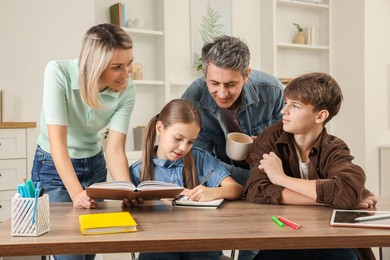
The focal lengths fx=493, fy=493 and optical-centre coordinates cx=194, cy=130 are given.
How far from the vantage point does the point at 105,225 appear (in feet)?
4.24

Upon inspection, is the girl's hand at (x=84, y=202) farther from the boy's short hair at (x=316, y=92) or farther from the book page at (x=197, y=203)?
the boy's short hair at (x=316, y=92)

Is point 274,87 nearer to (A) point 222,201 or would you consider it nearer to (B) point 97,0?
(A) point 222,201

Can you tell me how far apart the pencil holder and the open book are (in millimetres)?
253

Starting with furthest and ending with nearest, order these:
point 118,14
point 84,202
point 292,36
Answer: point 292,36, point 118,14, point 84,202

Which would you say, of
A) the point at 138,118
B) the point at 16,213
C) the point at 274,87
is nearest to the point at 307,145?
the point at 274,87

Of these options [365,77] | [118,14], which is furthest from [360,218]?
[365,77]

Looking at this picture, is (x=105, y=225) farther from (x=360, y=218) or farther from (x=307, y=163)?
(x=307, y=163)

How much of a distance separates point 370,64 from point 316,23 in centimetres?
86

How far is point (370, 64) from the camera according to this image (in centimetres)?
525

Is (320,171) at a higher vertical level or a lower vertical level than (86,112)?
lower

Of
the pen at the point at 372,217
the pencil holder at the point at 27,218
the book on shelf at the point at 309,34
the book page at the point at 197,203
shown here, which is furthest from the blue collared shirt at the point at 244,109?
the book on shelf at the point at 309,34

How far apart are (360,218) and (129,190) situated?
2.28 ft

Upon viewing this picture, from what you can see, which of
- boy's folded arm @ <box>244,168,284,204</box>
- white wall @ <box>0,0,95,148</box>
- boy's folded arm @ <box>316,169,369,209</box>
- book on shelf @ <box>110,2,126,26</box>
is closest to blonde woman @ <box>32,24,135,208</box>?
boy's folded arm @ <box>244,168,284,204</box>

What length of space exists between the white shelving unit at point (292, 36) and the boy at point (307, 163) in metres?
3.24
